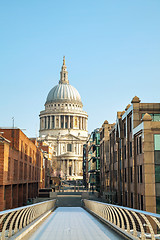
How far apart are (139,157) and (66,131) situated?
154 metres

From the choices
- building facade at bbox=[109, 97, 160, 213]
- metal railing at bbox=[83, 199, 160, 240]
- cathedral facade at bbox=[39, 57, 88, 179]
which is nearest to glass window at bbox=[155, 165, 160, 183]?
building facade at bbox=[109, 97, 160, 213]

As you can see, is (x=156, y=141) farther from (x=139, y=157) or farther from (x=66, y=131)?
(x=66, y=131)

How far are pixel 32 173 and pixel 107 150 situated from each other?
553 inches

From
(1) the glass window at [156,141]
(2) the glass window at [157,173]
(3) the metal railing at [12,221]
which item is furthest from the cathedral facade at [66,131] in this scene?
(3) the metal railing at [12,221]

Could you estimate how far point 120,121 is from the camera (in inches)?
1742

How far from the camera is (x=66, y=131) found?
187 meters

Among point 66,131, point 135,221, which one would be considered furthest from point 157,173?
point 66,131

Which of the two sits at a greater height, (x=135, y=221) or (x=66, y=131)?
(x=66, y=131)

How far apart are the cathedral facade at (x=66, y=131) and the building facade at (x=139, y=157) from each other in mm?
118683

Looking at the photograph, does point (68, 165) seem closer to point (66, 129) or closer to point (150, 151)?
point (66, 129)

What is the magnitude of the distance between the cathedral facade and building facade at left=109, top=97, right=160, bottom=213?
389 feet

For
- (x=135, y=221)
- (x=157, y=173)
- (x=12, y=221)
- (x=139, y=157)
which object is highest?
(x=139, y=157)

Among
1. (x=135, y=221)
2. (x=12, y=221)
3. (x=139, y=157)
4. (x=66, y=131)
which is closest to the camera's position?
(x=12, y=221)

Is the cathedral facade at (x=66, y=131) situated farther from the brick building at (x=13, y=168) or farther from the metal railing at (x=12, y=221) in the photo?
the metal railing at (x=12, y=221)
